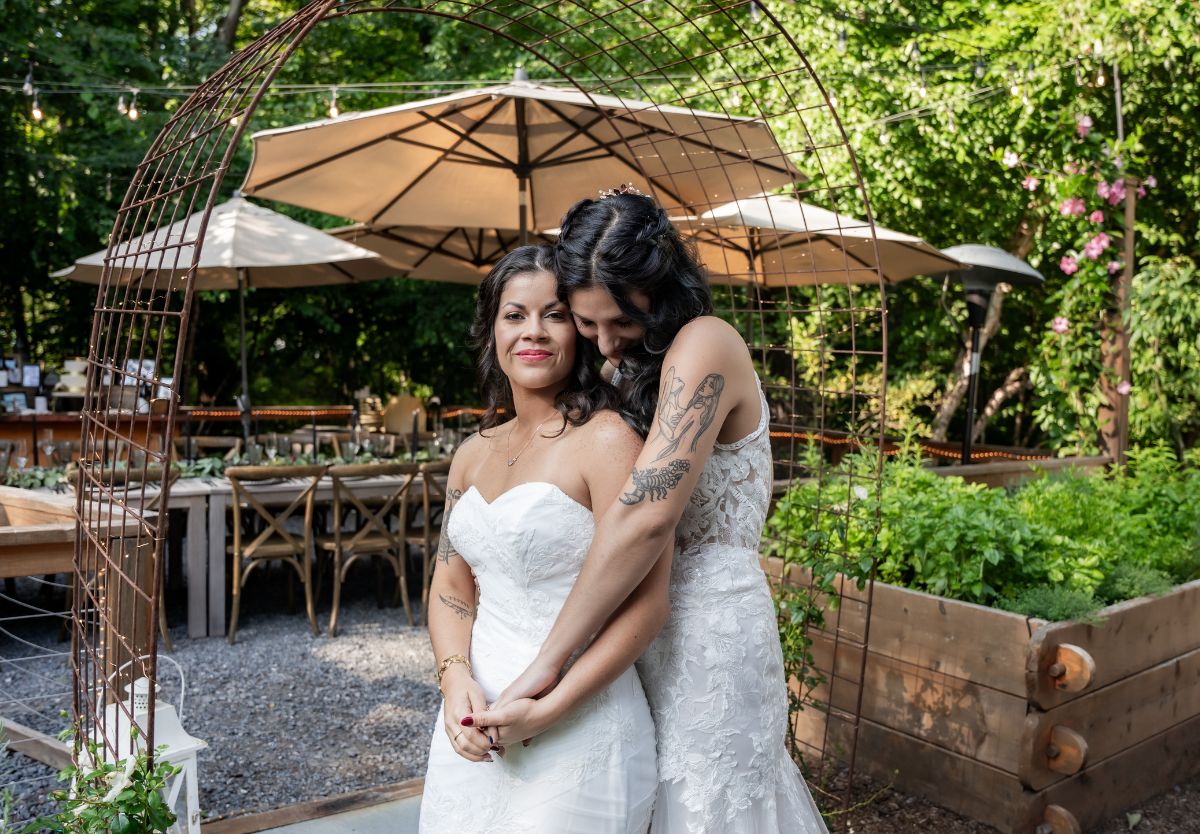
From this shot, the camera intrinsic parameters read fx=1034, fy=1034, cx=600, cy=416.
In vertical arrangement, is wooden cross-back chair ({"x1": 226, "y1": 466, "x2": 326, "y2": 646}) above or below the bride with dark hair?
below

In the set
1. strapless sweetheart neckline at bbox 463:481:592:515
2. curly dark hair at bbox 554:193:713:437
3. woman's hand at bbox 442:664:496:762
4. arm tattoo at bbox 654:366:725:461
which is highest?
curly dark hair at bbox 554:193:713:437

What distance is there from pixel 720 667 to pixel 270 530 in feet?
14.6

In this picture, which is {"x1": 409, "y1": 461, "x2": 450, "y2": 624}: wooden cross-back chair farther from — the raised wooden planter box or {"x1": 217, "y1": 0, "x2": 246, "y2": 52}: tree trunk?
{"x1": 217, "y1": 0, "x2": 246, "y2": 52}: tree trunk

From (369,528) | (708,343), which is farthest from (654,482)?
(369,528)

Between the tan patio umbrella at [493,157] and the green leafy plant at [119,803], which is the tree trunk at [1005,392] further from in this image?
the green leafy plant at [119,803]

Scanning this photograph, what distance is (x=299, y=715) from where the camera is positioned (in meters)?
4.82

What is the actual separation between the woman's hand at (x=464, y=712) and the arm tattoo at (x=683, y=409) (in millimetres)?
603

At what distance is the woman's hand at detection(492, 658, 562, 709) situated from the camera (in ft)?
6.18

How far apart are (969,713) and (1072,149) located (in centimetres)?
585

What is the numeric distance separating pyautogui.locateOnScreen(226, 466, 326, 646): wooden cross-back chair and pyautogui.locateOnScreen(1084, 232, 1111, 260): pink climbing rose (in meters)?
5.84

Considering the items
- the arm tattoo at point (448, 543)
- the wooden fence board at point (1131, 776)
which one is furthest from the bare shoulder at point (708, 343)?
the wooden fence board at point (1131, 776)

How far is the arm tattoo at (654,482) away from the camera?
1.89 metres

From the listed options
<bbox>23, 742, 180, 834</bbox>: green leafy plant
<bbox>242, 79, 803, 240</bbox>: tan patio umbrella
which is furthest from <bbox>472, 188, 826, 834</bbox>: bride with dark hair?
<bbox>242, 79, 803, 240</bbox>: tan patio umbrella

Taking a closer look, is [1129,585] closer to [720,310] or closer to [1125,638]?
[1125,638]
